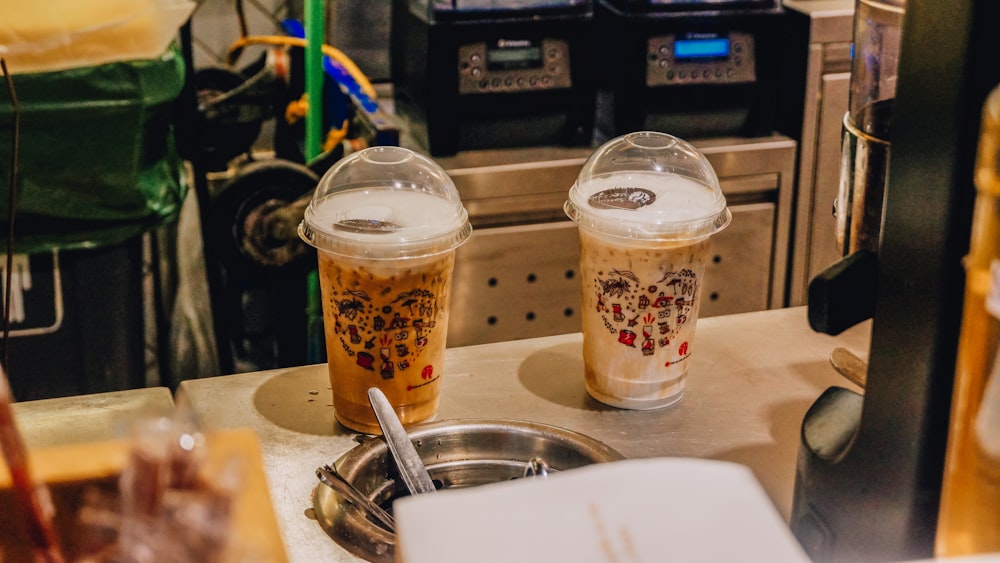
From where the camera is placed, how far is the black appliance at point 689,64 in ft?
8.35

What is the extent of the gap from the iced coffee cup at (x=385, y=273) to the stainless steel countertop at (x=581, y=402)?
2.8 inches

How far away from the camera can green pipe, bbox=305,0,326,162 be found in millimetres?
2246

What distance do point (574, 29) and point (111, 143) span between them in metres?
1.09

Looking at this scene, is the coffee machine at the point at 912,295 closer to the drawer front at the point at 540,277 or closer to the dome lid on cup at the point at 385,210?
the dome lid on cup at the point at 385,210

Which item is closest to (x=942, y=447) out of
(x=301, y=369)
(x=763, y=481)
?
(x=763, y=481)

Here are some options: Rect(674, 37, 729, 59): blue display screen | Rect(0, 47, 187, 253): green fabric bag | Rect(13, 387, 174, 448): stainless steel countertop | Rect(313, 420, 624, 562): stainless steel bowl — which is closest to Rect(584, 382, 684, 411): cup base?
Rect(313, 420, 624, 562): stainless steel bowl

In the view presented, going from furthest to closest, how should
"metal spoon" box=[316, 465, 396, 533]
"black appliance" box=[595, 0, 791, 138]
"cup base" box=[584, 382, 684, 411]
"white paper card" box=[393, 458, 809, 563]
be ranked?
"black appliance" box=[595, 0, 791, 138] → "cup base" box=[584, 382, 684, 411] → "metal spoon" box=[316, 465, 396, 533] → "white paper card" box=[393, 458, 809, 563]

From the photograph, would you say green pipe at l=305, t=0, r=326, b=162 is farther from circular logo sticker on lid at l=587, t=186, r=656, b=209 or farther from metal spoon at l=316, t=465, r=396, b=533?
metal spoon at l=316, t=465, r=396, b=533

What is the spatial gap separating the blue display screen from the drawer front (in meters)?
0.40

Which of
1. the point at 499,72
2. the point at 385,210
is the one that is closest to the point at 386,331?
the point at 385,210

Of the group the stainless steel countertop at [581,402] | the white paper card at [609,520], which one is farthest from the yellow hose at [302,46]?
the white paper card at [609,520]

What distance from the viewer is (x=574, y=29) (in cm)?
252

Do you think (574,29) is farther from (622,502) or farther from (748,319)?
(622,502)

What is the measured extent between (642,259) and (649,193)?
98mm
